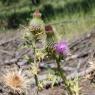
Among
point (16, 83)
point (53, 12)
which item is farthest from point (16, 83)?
point (53, 12)

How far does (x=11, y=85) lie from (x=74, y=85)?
2.54 feet

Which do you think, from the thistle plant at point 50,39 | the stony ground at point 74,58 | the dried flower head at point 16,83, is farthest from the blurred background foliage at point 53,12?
the thistle plant at point 50,39

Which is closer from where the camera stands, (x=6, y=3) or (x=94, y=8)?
(x=94, y=8)

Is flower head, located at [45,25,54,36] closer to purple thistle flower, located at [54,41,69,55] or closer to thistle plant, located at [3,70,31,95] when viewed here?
purple thistle flower, located at [54,41,69,55]

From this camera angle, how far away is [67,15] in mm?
11523

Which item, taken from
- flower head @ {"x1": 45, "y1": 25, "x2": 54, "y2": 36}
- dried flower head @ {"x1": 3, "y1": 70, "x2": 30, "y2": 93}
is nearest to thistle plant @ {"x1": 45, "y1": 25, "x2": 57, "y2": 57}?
flower head @ {"x1": 45, "y1": 25, "x2": 54, "y2": 36}

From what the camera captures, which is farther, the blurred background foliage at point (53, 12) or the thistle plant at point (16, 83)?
the blurred background foliage at point (53, 12)

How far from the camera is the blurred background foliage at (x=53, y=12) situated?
9.81m

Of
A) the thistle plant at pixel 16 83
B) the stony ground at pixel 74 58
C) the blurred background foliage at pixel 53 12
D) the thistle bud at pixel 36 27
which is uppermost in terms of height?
the thistle bud at pixel 36 27

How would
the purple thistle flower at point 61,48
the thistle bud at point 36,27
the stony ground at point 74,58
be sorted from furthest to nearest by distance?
the stony ground at point 74,58 < the thistle bud at point 36,27 < the purple thistle flower at point 61,48

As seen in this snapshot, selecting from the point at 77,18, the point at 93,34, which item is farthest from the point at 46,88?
the point at 77,18

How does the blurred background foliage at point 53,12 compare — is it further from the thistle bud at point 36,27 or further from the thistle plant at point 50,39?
the thistle plant at point 50,39

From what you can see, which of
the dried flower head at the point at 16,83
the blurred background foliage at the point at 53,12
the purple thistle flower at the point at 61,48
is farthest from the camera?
the blurred background foliage at the point at 53,12

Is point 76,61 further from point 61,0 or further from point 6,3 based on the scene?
point 6,3
